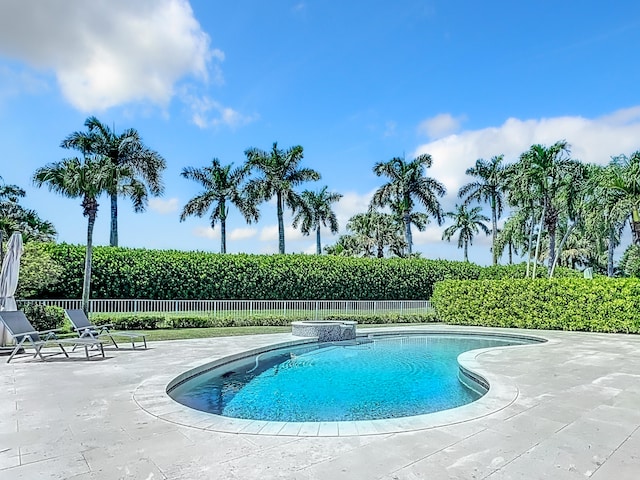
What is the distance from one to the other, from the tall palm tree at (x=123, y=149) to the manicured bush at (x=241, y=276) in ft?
22.0

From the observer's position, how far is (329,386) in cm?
777

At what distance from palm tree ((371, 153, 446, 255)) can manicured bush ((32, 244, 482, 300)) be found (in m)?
7.40

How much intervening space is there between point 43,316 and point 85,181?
5.18m

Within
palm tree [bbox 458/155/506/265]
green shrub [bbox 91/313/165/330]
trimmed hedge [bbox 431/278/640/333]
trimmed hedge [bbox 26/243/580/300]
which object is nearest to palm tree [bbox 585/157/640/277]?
trimmed hedge [bbox 431/278/640/333]

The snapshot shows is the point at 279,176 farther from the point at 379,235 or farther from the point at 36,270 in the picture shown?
the point at 36,270

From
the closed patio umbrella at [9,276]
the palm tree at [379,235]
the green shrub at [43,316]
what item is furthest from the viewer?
the palm tree at [379,235]

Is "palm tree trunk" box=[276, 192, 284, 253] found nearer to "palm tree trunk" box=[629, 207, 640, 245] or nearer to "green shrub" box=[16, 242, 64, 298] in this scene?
"green shrub" box=[16, 242, 64, 298]

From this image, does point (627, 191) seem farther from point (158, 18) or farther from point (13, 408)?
point (13, 408)

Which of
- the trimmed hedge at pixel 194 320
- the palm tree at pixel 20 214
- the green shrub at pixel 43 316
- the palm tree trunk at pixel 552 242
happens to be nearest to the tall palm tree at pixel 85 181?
the trimmed hedge at pixel 194 320

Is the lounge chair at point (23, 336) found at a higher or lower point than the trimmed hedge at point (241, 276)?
lower

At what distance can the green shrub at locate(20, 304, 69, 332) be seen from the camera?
492 inches

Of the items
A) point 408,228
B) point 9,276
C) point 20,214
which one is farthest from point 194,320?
point 408,228

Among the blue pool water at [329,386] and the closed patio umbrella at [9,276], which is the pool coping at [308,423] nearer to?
the blue pool water at [329,386]

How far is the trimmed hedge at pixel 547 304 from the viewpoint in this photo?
50.7ft
